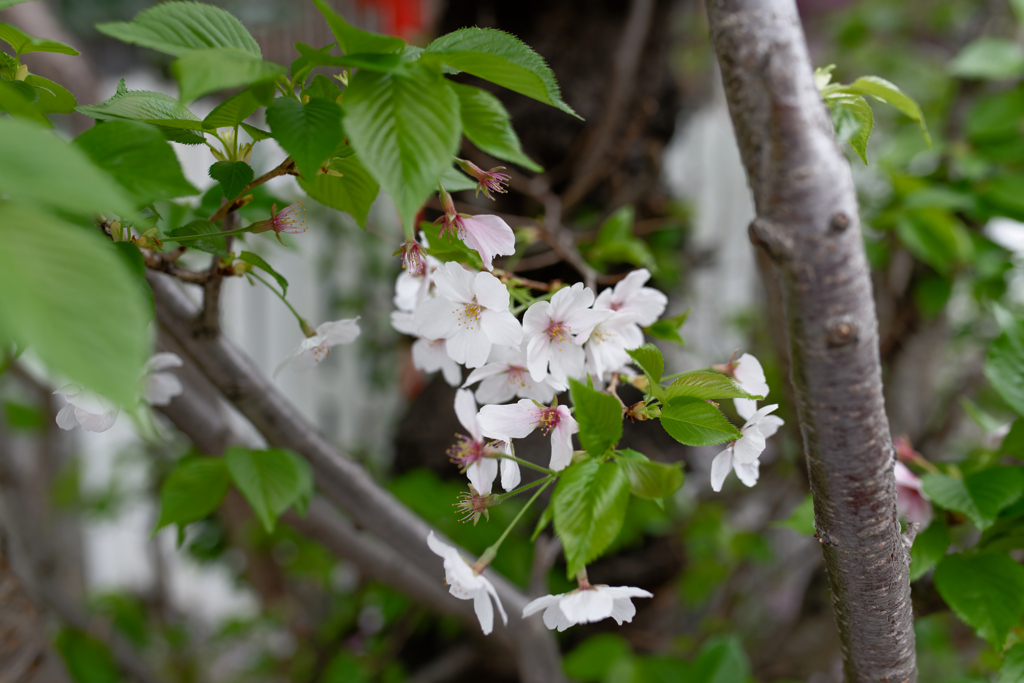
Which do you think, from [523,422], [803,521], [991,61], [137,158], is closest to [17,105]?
[137,158]

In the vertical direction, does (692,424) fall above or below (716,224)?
above

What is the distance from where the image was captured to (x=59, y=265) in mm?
183

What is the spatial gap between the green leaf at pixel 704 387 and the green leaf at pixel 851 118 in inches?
6.7

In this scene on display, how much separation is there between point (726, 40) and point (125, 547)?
2.19 meters

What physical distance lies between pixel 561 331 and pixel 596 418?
5 centimetres

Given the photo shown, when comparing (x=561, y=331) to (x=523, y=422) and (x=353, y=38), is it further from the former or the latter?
(x=353, y=38)

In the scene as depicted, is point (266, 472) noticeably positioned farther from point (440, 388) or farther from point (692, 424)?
point (440, 388)

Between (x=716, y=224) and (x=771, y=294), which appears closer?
(x=771, y=294)

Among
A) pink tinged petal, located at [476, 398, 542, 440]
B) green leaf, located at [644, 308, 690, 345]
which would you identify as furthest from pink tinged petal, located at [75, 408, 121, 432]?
green leaf, located at [644, 308, 690, 345]

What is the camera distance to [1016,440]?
16.7 inches

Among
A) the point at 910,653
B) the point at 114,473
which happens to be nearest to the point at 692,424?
the point at 910,653

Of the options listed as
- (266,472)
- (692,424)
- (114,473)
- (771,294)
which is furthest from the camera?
(114,473)

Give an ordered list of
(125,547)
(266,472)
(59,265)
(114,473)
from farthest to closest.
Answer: (125,547), (114,473), (266,472), (59,265)

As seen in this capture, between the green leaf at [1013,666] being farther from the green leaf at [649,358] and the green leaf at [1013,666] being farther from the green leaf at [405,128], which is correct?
the green leaf at [405,128]
